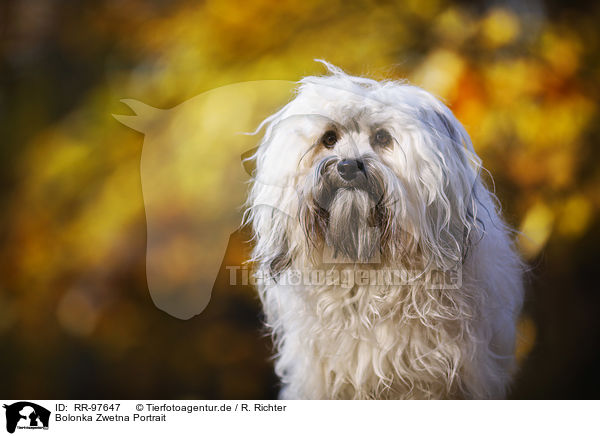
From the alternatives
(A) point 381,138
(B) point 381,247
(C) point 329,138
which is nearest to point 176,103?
(C) point 329,138

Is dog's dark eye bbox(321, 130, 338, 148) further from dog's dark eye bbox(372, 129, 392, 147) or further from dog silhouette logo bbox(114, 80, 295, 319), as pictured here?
dog silhouette logo bbox(114, 80, 295, 319)

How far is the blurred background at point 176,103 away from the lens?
1.50 meters

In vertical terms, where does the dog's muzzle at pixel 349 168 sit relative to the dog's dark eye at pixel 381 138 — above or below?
below

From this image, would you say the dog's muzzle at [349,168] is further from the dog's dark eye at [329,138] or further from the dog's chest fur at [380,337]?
the dog's chest fur at [380,337]

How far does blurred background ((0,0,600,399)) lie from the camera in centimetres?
150

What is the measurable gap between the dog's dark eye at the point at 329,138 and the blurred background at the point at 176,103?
236 millimetres

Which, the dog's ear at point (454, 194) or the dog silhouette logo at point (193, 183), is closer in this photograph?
the dog's ear at point (454, 194)

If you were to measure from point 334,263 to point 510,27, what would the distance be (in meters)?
0.83

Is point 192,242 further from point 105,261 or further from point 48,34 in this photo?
point 48,34
